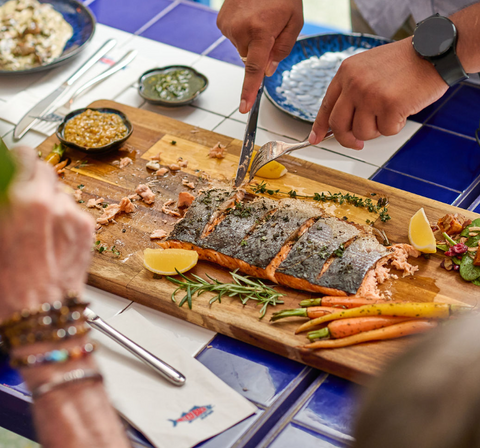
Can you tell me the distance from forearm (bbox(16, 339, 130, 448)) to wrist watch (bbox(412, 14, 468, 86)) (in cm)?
205

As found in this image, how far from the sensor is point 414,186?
308 centimetres

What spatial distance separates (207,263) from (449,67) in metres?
1.48

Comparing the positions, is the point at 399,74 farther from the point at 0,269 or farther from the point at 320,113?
the point at 0,269

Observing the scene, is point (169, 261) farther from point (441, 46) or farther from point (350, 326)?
point (441, 46)

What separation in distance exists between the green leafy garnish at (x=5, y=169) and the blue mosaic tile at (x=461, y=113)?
122 inches

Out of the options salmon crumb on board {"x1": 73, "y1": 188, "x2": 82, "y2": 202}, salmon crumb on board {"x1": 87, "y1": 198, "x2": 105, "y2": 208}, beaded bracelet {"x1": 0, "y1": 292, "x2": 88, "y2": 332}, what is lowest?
salmon crumb on board {"x1": 73, "y1": 188, "x2": 82, "y2": 202}

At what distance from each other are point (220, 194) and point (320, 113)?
2.23 feet

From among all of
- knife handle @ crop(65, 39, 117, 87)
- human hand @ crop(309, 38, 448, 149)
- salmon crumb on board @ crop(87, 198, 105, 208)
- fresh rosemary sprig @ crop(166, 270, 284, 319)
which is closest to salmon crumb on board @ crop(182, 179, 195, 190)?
salmon crumb on board @ crop(87, 198, 105, 208)

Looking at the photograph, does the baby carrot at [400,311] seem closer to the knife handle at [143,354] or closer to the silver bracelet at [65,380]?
the knife handle at [143,354]

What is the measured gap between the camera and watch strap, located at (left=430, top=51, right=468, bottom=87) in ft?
7.94

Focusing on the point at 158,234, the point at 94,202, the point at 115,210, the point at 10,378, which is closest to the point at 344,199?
the point at 158,234

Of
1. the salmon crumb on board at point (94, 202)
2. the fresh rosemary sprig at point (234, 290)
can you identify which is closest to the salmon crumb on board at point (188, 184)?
the salmon crumb on board at point (94, 202)

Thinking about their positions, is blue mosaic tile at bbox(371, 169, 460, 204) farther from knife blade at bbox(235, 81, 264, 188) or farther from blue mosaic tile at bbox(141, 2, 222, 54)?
blue mosaic tile at bbox(141, 2, 222, 54)

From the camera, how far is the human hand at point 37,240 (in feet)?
3.51
